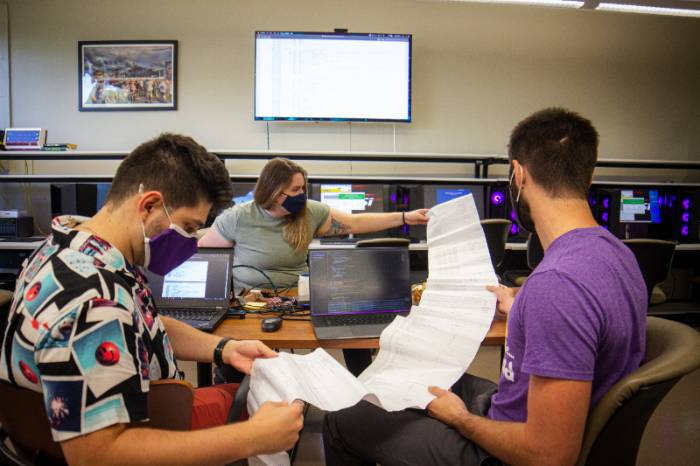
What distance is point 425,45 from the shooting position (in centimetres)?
387

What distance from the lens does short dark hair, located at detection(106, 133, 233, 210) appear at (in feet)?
2.67

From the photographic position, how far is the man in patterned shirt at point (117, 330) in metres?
0.58

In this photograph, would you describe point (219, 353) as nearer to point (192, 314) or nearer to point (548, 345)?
point (192, 314)

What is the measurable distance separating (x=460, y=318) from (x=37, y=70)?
4492 millimetres

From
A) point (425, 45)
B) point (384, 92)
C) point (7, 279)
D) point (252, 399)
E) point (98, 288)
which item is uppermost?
point (425, 45)

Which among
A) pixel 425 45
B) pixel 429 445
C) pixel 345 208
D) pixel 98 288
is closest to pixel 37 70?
pixel 345 208

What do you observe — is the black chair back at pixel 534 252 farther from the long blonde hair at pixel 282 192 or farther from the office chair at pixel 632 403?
the office chair at pixel 632 403

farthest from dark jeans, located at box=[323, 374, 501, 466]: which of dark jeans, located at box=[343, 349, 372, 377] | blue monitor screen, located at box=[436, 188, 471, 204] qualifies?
blue monitor screen, located at box=[436, 188, 471, 204]

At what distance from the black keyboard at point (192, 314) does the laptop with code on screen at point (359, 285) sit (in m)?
0.34

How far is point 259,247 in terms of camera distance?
2.05 metres

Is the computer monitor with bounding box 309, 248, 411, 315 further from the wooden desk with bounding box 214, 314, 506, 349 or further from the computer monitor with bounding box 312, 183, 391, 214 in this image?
the computer monitor with bounding box 312, 183, 391, 214

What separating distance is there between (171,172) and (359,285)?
738 millimetres

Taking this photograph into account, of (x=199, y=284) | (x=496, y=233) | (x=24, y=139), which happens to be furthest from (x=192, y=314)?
(x=24, y=139)

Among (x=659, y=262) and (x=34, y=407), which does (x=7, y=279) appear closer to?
(x=34, y=407)
